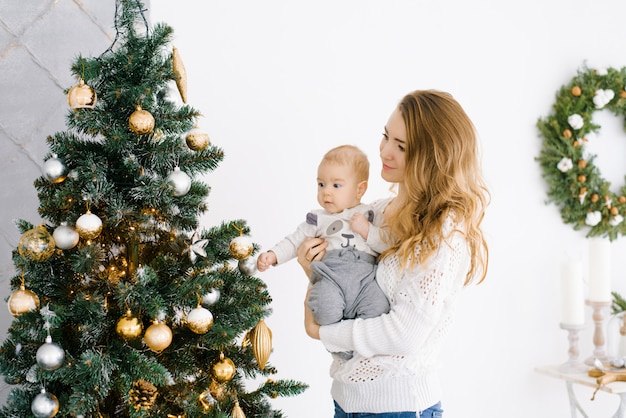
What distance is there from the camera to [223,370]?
1446 millimetres

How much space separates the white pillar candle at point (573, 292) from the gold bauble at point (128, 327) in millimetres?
1928

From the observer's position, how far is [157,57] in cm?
145

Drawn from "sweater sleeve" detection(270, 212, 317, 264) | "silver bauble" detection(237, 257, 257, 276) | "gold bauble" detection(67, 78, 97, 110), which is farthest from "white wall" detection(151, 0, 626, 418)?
"gold bauble" detection(67, 78, 97, 110)

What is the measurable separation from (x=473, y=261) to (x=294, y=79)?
1.13m

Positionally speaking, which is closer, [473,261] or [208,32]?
[473,261]

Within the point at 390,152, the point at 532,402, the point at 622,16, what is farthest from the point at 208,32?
the point at 532,402

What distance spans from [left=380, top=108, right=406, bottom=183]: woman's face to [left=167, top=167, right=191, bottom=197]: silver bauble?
1.93 feet

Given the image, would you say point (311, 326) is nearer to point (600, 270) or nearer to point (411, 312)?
point (411, 312)

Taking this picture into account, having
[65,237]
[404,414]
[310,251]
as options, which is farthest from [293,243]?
[65,237]

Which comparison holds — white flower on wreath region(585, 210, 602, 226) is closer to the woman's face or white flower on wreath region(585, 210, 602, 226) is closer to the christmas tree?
the woman's face

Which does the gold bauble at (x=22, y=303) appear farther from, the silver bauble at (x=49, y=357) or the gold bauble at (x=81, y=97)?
the gold bauble at (x=81, y=97)

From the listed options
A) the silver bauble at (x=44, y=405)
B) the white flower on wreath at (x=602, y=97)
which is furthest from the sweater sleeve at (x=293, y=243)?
the white flower on wreath at (x=602, y=97)

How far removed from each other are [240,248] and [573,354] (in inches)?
71.2

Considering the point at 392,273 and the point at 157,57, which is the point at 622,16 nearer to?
the point at 392,273
